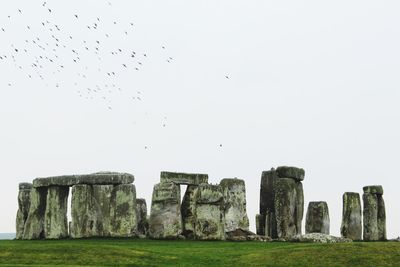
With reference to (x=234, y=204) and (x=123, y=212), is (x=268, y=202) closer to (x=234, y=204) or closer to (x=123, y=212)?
(x=234, y=204)

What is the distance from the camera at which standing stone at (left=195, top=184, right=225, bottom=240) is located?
2812cm

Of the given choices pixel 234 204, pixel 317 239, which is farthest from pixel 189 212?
pixel 317 239

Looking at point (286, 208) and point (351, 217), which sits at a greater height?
point (286, 208)

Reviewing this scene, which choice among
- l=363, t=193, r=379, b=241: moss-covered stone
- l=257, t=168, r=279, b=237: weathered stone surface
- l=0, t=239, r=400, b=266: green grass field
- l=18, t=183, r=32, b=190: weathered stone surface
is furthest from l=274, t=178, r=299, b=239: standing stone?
l=18, t=183, r=32, b=190: weathered stone surface

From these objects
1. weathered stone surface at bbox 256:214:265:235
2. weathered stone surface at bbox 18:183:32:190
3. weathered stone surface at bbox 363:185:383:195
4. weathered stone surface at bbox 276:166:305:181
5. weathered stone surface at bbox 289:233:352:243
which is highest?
weathered stone surface at bbox 276:166:305:181

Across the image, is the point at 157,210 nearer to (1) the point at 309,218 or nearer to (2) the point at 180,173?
(2) the point at 180,173

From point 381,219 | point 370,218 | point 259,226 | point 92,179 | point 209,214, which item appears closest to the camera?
point 209,214

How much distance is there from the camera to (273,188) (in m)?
31.4

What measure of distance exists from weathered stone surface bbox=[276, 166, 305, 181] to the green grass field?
26.1ft

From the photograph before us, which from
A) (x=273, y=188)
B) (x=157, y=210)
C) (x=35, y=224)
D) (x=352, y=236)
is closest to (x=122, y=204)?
(x=157, y=210)

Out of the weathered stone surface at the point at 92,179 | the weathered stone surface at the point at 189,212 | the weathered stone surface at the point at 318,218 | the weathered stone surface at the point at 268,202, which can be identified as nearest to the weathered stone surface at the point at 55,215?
the weathered stone surface at the point at 92,179

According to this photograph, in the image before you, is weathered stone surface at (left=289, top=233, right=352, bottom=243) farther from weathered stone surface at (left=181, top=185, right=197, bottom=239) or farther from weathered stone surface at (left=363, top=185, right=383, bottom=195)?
weathered stone surface at (left=363, top=185, right=383, bottom=195)

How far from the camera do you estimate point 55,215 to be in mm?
30453

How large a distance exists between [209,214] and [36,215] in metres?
7.26
